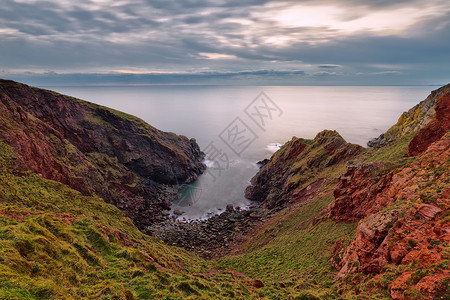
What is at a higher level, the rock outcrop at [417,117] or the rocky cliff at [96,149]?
the rock outcrop at [417,117]

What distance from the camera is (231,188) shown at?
81.9 metres

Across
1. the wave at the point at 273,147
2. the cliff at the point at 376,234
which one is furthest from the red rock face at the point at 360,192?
the wave at the point at 273,147

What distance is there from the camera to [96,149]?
236 feet

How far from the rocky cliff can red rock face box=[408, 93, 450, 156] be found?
A: 5490 centimetres

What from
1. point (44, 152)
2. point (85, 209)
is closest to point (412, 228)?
point (85, 209)

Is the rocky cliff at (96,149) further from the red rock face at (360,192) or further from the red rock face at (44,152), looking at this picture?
the red rock face at (360,192)

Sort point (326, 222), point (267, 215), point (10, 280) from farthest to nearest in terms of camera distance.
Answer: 1. point (267, 215)
2. point (326, 222)
3. point (10, 280)

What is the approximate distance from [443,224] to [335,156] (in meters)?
44.8

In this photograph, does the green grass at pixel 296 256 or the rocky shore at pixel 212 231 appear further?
the rocky shore at pixel 212 231

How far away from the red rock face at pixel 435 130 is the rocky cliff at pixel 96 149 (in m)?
54.9

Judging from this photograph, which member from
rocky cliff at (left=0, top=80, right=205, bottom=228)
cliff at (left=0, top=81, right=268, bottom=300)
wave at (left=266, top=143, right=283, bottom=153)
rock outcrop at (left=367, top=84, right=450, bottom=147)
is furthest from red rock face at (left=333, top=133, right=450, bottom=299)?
wave at (left=266, top=143, right=283, bottom=153)

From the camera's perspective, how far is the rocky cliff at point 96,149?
4081 centimetres

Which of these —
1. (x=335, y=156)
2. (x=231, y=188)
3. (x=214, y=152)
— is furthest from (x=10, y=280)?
(x=214, y=152)

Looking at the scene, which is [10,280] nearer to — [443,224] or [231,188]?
[443,224]
